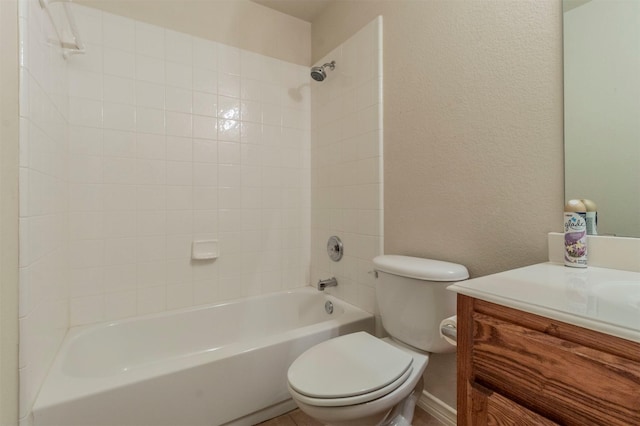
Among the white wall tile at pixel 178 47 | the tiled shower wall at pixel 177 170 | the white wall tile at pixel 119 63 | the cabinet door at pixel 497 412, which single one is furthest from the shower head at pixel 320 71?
the cabinet door at pixel 497 412

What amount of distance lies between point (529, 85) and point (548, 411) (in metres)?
0.97

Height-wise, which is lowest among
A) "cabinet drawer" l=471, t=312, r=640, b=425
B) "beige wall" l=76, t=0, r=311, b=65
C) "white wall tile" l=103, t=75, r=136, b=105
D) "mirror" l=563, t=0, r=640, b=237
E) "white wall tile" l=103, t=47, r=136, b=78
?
"cabinet drawer" l=471, t=312, r=640, b=425

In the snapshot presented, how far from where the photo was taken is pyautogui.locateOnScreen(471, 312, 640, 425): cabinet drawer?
1.49 ft

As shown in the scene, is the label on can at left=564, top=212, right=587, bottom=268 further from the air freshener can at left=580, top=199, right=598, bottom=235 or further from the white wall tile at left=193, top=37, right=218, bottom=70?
the white wall tile at left=193, top=37, right=218, bottom=70

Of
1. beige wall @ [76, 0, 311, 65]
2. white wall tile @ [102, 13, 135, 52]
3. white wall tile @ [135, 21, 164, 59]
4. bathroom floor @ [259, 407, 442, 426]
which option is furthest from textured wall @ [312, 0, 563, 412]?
white wall tile @ [102, 13, 135, 52]

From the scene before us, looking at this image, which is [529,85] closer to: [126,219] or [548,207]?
[548,207]

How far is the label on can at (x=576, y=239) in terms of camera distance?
839mm

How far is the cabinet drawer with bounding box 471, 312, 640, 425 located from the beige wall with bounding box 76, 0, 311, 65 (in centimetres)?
209

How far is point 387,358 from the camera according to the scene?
1090mm

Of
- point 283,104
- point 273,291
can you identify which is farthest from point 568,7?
point 273,291

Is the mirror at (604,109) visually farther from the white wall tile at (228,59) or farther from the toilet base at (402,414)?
the white wall tile at (228,59)

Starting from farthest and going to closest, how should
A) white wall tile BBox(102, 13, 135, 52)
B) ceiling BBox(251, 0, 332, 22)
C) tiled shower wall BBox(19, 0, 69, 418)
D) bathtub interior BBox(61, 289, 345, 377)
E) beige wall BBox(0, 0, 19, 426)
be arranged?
1. ceiling BBox(251, 0, 332, 22)
2. white wall tile BBox(102, 13, 135, 52)
3. bathtub interior BBox(61, 289, 345, 377)
4. tiled shower wall BBox(19, 0, 69, 418)
5. beige wall BBox(0, 0, 19, 426)

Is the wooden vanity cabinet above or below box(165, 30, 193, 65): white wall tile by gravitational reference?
below

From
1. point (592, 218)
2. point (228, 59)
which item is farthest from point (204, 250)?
point (592, 218)
